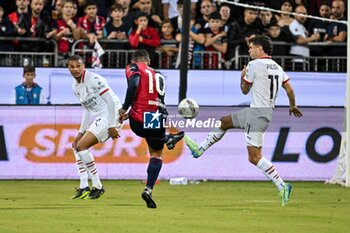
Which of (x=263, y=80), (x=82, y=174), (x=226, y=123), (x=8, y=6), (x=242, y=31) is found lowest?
(x=82, y=174)

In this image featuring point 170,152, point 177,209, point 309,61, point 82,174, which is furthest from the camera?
point 309,61

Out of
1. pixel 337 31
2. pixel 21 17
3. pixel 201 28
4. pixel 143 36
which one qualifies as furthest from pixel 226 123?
pixel 337 31

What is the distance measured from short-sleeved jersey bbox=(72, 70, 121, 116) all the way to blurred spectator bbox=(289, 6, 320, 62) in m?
8.52

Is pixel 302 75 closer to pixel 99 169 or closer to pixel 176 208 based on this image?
pixel 99 169

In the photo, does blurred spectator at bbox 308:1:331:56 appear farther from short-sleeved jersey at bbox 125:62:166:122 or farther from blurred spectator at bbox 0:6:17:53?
short-sleeved jersey at bbox 125:62:166:122

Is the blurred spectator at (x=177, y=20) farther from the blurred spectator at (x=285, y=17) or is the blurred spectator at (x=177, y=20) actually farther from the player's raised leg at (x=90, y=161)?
the player's raised leg at (x=90, y=161)

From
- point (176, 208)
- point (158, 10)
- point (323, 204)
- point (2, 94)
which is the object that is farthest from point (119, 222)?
point (158, 10)

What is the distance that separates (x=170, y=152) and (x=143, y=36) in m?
3.78

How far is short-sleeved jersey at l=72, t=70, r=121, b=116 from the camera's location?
1784cm

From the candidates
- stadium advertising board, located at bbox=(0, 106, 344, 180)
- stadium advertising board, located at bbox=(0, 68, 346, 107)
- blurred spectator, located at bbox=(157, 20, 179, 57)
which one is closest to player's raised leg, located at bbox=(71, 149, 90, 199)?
stadium advertising board, located at bbox=(0, 106, 344, 180)

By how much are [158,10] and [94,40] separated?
87.3 inches

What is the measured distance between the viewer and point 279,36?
2570 cm

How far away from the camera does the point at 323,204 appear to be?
54.9 ft

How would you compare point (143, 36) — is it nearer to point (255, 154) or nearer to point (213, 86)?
point (213, 86)
